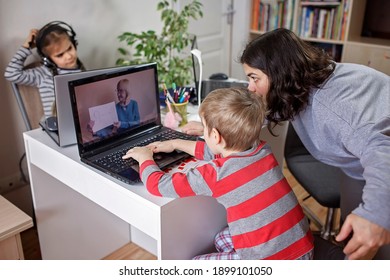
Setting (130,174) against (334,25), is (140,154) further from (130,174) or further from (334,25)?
(334,25)

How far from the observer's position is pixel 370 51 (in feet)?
9.43

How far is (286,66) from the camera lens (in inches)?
48.5

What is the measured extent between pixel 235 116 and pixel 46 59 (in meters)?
1.20

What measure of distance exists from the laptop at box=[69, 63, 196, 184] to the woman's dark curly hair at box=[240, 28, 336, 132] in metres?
0.37

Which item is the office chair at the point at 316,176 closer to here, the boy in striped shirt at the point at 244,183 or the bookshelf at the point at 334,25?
the boy in striped shirt at the point at 244,183

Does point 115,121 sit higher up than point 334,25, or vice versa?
point 334,25

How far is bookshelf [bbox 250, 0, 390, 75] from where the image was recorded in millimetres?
2887

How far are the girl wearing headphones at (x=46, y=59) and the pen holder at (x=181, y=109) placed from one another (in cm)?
69

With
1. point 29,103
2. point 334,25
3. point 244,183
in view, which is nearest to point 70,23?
point 29,103

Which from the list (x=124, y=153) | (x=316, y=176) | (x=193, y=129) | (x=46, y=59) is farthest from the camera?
(x=46, y=59)

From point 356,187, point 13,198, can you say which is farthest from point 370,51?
point 13,198

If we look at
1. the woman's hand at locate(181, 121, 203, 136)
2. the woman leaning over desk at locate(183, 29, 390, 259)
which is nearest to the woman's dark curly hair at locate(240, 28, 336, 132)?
the woman leaning over desk at locate(183, 29, 390, 259)

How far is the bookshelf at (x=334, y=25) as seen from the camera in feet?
9.47

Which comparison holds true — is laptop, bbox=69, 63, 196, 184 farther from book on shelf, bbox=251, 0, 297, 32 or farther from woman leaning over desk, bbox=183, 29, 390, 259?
book on shelf, bbox=251, 0, 297, 32
